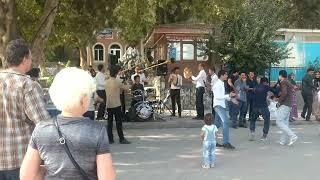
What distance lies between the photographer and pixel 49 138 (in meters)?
2.94

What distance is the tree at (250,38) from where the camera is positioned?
841 inches

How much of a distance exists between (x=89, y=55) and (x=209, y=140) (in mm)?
41307

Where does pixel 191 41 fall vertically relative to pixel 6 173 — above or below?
above

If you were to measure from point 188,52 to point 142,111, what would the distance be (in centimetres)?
871

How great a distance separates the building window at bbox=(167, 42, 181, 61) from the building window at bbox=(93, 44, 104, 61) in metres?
46.4

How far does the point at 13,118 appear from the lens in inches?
158

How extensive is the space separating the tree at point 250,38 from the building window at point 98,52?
49.0 metres

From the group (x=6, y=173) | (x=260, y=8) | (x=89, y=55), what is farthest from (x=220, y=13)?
(x=89, y=55)

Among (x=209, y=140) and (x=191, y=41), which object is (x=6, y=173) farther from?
(x=191, y=41)

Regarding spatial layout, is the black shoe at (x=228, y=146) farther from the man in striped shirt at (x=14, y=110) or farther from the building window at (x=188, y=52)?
the building window at (x=188, y=52)

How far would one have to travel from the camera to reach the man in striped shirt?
13.1ft

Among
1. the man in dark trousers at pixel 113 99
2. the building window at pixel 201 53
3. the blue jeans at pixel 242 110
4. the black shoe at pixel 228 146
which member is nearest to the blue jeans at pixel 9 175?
the black shoe at pixel 228 146

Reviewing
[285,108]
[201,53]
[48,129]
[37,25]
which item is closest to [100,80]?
[37,25]

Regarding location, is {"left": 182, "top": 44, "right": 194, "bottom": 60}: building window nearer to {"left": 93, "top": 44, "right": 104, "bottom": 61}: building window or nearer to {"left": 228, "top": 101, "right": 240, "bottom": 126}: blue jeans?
{"left": 228, "top": 101, "right": 240, "bottom": 126}: blue jeans
